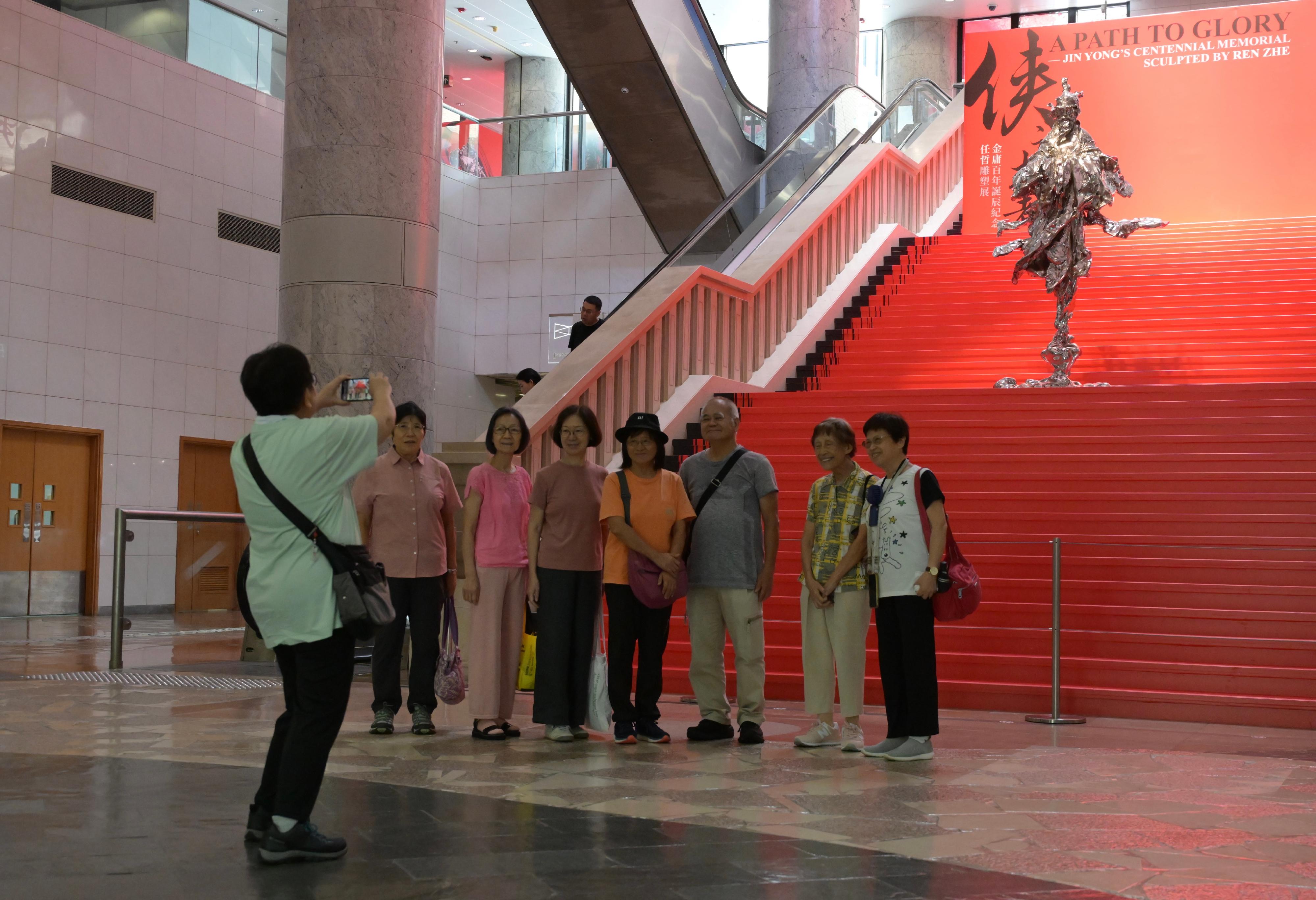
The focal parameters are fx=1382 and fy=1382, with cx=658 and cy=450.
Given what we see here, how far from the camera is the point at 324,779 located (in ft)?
15.8

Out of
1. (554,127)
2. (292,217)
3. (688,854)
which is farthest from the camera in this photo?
(554,127)

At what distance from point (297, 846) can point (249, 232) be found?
14010 millimetres

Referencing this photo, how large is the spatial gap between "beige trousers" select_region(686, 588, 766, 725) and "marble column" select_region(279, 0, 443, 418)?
3313 mm

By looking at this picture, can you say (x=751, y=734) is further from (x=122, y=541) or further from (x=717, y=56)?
(x=717, y=56)

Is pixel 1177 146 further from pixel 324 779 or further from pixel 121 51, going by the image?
pixel 324 779

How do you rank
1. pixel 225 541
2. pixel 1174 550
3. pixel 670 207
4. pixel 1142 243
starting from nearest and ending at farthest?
pixel 1174 550 → pixel 225 541 → pixel 1142 243 → pixel 670 207

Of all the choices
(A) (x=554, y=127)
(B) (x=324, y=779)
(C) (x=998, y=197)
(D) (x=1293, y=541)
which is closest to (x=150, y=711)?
(B) (x=324, y=779)

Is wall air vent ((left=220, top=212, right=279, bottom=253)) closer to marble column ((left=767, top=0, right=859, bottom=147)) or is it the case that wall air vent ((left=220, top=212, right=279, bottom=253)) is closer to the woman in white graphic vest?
marble column ((left=767, top=0, right=859, bottom=147))

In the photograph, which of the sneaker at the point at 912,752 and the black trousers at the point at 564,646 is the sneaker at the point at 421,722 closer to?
the black trousers at the point at 564,646

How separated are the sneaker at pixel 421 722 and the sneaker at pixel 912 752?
202 cm

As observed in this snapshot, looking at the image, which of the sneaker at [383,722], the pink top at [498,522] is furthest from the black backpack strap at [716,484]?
the sneaker at [383,722]

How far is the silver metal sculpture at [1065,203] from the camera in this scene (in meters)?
11.0

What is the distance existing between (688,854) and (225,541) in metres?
7.41

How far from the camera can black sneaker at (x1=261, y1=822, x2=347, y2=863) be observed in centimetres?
357
